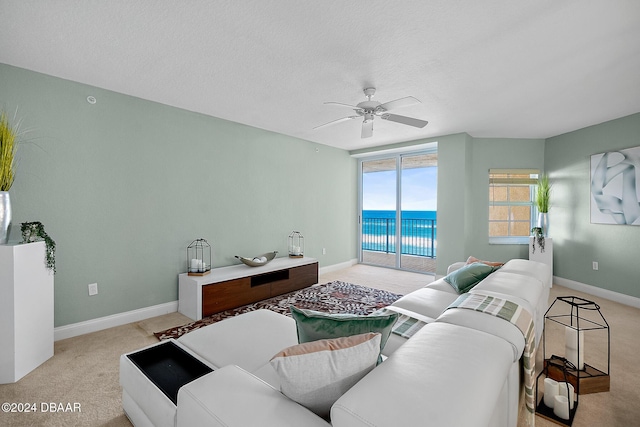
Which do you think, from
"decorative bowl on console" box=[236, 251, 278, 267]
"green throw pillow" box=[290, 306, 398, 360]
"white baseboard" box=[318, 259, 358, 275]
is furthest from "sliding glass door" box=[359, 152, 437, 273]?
"green throw pillow" box=[290, 306, 398, 360]

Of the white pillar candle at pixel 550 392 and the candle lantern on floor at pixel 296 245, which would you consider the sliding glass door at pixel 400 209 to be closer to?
the candle lantern on floor at pixel 296 245

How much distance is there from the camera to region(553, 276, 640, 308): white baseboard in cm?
377

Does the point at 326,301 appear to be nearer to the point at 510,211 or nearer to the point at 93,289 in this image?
the point at 93,289

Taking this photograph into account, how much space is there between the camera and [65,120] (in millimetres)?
2732

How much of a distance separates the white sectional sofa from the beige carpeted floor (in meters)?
0.37

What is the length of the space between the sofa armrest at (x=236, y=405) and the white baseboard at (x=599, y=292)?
16.3 ft

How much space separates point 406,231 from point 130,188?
5493 mm

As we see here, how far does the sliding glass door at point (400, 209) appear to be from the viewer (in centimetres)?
559

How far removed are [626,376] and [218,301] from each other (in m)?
3.63

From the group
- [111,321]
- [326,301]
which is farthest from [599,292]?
[111,321]

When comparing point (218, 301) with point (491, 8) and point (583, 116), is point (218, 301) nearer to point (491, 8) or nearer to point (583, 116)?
point (491, 8)

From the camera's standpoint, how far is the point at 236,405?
3.06 feet

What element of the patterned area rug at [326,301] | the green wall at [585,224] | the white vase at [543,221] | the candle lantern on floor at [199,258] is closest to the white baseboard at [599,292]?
the green wall at [585,224]

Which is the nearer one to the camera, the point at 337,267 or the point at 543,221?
the point at 543,221
